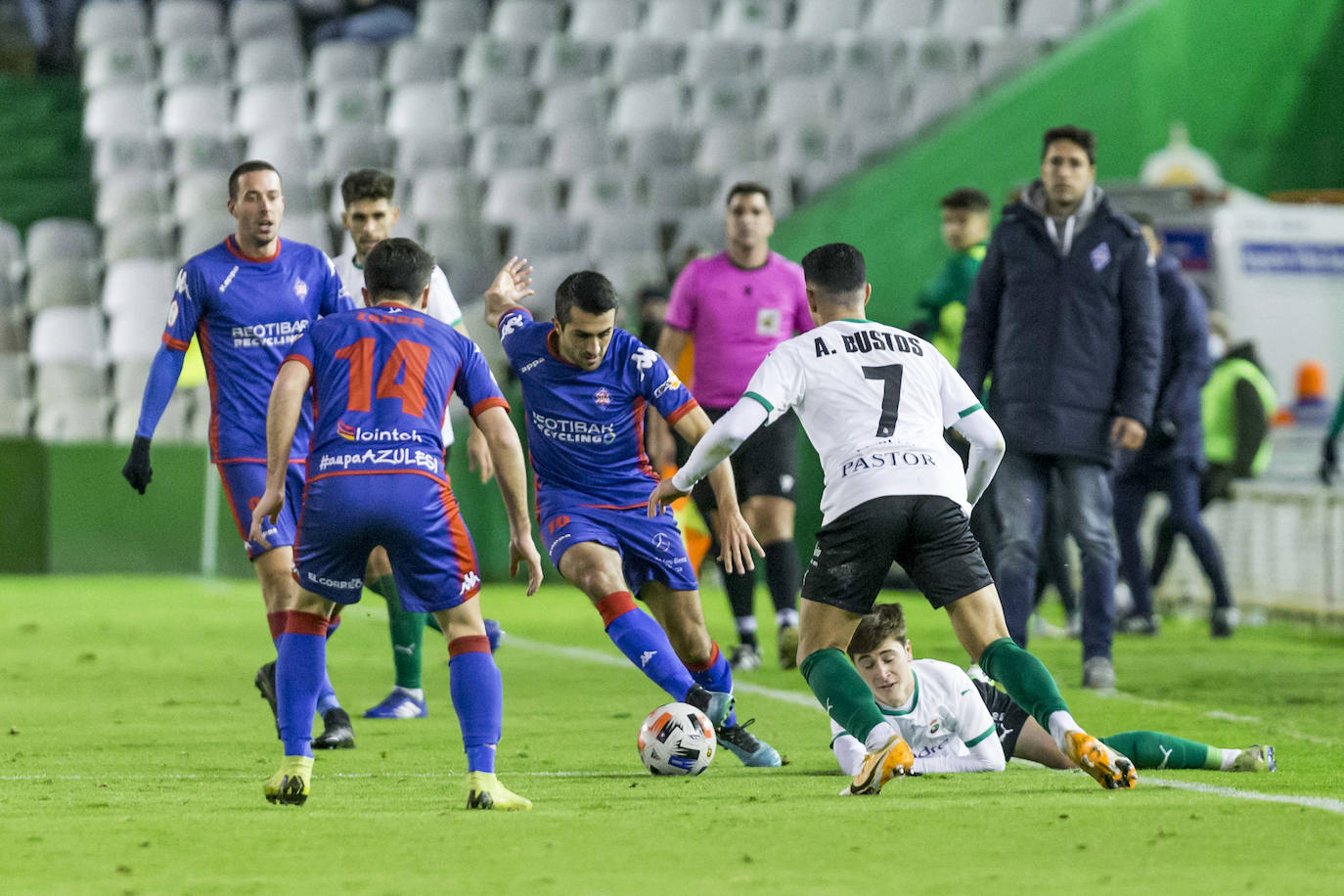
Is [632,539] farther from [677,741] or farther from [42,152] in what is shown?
[42,152]

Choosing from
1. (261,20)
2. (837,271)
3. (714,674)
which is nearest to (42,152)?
(261,20)

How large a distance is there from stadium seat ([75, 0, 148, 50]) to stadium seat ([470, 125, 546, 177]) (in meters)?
4.16

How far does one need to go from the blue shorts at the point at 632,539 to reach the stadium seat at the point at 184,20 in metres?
16.2

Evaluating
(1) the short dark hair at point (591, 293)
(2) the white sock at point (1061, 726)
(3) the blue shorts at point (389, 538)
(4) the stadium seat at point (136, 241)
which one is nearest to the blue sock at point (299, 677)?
(3) the blue shorts at point (389, 538)

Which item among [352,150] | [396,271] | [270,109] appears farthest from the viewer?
[270,109]

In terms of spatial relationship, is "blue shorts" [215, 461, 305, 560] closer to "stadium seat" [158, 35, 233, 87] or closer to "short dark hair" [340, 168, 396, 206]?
"short dark hair" [340, 168, 396, 206]

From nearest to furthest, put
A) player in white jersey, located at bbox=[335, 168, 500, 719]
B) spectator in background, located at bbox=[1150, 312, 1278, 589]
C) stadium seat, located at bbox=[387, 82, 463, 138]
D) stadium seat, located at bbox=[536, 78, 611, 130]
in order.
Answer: player in white jersey, located at bbox=[335, 168, 500, 719] < spectator in background, located at bbox=[1150, 312, 1278, 589] < stadium seat, located at bbox=[387, 82, 463, 138] < stadium seat, located at bbox=[536, 78, 611, 130]

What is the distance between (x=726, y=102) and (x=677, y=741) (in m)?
15.1

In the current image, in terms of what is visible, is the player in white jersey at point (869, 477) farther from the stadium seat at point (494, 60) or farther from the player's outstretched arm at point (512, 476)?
the stadium seat at point (494, 60)

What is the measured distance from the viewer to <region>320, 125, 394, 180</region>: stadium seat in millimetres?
19719

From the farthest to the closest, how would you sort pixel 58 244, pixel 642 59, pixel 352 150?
pixel 642 59 < pixel 352 150 < pixel 58 244

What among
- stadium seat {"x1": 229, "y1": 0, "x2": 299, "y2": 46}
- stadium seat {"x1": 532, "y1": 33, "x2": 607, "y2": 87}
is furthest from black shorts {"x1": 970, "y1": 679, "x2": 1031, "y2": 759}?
stadium seat {"x1": 229, "y1": 0, "x2": 299, "y2": 46}

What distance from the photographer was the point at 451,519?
5.22m

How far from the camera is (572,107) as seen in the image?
67.2 ft
